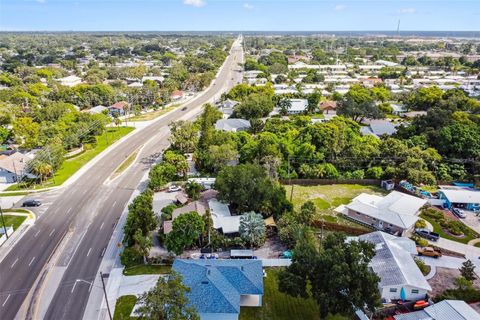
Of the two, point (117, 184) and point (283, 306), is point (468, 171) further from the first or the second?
point (117, 184)

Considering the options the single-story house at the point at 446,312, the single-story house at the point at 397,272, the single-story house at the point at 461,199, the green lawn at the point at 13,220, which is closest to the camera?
the single-story house at the point at 446,312

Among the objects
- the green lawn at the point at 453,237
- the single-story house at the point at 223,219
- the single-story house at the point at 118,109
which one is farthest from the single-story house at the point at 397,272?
the single-story house at the point at 118,109

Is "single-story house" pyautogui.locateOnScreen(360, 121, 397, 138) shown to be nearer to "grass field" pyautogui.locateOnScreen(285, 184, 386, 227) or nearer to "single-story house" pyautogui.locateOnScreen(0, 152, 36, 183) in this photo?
"grass field" pyautogui.locateOnScreen(285, 184, 386, 227)

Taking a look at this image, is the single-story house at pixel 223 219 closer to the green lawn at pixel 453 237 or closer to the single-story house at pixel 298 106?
the green lawn at pixel 453 237

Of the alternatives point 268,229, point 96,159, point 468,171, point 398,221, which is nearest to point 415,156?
point 468,171

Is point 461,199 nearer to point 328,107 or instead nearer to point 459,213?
point 459,213

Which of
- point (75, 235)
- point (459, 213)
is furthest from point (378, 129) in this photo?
point (75, 235)

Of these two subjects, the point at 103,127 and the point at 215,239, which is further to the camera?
the point at 103,127
